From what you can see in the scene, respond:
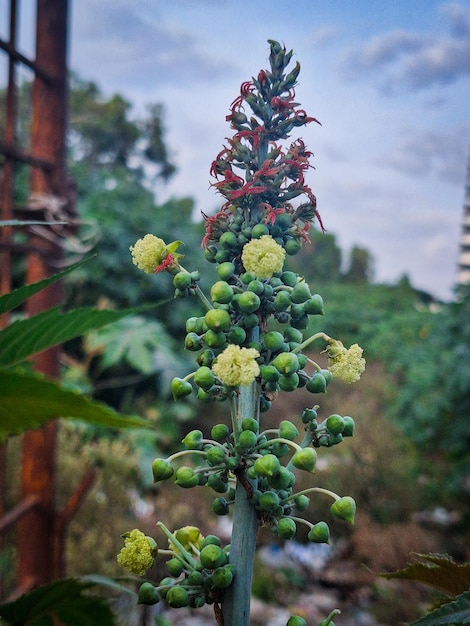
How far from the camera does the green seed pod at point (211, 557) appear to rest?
40 centimetres

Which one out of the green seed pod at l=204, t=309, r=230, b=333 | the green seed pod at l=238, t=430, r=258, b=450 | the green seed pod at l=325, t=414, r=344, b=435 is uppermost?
the green seed pod at l=204, t=309, r=230, b=333

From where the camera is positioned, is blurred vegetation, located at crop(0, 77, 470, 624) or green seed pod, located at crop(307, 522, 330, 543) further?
blurred vegetation, located at crop(0, 77, 470, 624)

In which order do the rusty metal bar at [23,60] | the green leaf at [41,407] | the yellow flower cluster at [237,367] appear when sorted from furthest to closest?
the rusty metal bar at [23,60]
the yellow flower cluster at [237,367]
the green leaf at [41,407]

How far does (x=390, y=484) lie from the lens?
12.7 ft

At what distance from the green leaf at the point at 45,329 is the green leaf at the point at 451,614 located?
26cm

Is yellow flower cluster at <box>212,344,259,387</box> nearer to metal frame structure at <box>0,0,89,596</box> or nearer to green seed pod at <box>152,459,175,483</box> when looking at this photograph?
green seed pod at <box>152,459,175,483</box>

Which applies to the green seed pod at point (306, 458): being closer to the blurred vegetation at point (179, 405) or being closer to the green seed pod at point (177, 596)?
the green seed pod at point (177, 596)

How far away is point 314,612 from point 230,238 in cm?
301

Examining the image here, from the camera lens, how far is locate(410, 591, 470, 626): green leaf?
349 millimetres

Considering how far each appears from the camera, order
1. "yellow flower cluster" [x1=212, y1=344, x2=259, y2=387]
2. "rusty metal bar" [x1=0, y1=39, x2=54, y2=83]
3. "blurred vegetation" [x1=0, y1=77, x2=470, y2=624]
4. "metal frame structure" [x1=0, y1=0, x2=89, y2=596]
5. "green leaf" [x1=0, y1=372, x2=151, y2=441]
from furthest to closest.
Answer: "blurred vegetation" [x1=0, y1=77, x2=470, y2=624] → "metal frame structure" [x1=0, y1=0, x2=89, y2=596] → "rusty metal bar" [x1=0, y1=39, x2=54, y2=83] → "yellow flower cluster" [x1=212, y1=344, x2=259, y2=387] → "green leaf" [x1=0, y1=372, x2=151, y2=441]

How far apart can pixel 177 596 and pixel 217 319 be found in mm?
185

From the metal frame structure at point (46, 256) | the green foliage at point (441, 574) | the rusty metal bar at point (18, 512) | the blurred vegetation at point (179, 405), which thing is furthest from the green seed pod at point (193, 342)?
the blurred vegetation at point (179, 405)

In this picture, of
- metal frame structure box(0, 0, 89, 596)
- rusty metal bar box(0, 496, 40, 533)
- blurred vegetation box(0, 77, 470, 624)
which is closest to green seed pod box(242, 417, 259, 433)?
rusty metal bar box(0, 496, 40, 533)

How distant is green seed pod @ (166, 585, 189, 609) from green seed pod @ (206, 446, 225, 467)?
85mm
